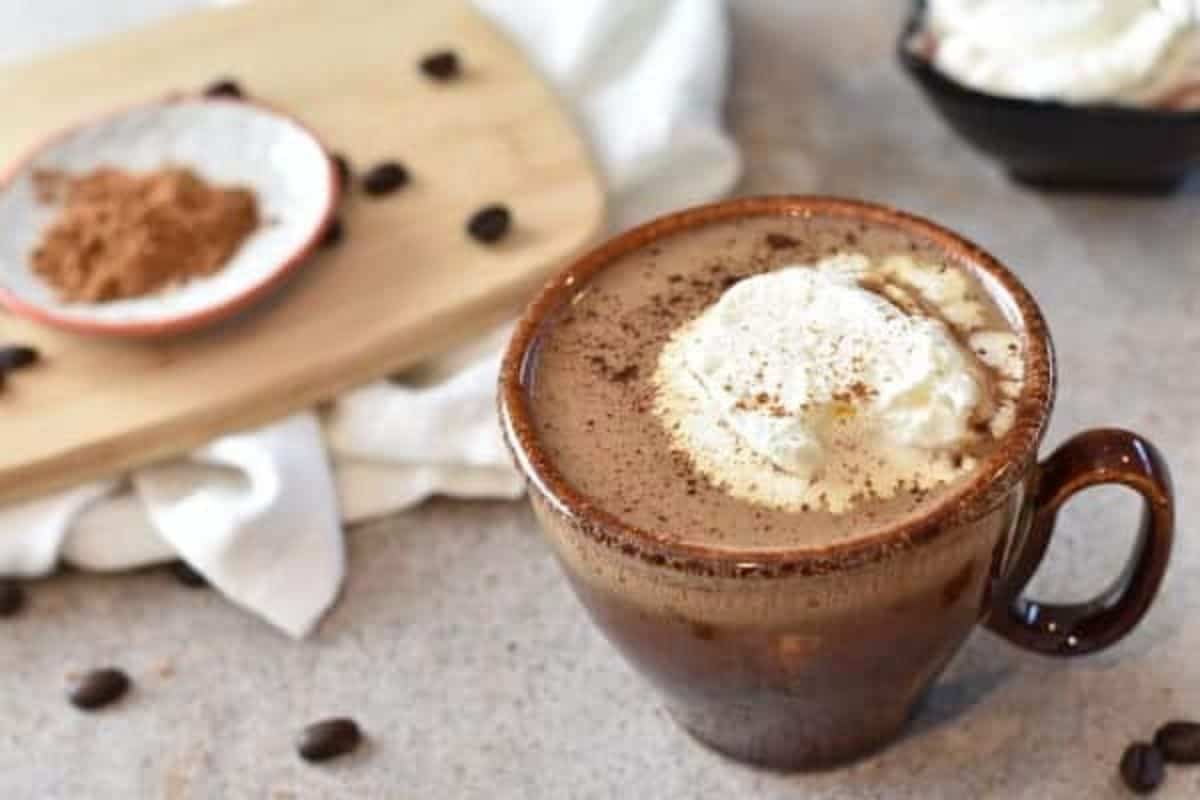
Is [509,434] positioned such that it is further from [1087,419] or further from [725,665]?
[1087,419]

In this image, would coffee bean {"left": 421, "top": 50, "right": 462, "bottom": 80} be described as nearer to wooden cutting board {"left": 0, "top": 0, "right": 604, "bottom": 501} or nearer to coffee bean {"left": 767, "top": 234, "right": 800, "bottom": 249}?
wooden cutting board {"left": 0, "top": 0, "right": 604, "bottom": 501}

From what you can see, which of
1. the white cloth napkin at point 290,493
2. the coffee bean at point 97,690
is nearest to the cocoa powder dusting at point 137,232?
the white cloth napkin at point 290,493

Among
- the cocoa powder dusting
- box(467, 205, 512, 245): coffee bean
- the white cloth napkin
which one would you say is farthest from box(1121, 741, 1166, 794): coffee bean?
the cocoa powder dusting

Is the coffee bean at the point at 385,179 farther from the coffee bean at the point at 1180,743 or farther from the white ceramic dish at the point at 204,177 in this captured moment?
the coffee bean at the point at 1180,743

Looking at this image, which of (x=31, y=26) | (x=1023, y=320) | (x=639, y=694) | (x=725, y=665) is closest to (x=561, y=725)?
(x=639, y=694)

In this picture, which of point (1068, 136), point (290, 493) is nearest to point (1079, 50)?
point (1068, 136)

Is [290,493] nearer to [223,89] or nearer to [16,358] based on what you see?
[16,358]
